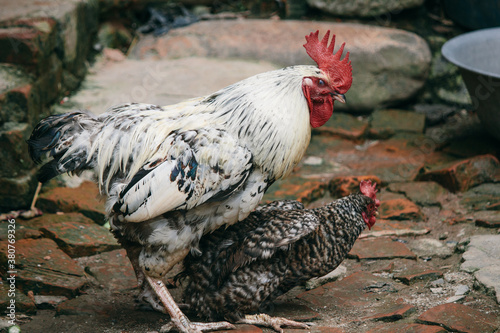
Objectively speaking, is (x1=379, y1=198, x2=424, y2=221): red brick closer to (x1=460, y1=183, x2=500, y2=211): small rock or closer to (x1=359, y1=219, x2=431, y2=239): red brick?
(x1=359, y1=219, x2=431, y2=239): red brick

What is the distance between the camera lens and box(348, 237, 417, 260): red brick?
15.9ft

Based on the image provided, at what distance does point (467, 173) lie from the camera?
19.7 feet

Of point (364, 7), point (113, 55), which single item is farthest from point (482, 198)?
point (113, 55)

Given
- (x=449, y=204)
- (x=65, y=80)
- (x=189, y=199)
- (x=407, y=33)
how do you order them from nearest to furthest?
(x=189, y=199)
(x=449, y=204)
(x=65, y=80)
(x=407, y=33)

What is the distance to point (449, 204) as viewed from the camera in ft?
19.0

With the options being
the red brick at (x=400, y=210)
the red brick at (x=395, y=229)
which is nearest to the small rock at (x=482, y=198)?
the red brick at (x=400, y=210)

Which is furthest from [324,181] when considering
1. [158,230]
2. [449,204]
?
[158,230]

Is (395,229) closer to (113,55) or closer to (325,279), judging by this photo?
(325,279)

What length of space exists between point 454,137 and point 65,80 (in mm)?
4960

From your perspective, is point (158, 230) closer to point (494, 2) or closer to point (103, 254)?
point (103, 254)

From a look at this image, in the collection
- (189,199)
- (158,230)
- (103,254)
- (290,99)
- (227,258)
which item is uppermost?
(290,99)

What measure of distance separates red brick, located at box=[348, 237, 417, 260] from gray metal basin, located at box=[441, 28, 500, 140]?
214 cm

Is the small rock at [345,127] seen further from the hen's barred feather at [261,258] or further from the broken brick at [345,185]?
the hen's barred feather at [261,258]

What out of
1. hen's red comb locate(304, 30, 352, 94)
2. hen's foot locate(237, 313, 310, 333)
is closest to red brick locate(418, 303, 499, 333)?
hen's foot locate(237, 313, 310, 333)
